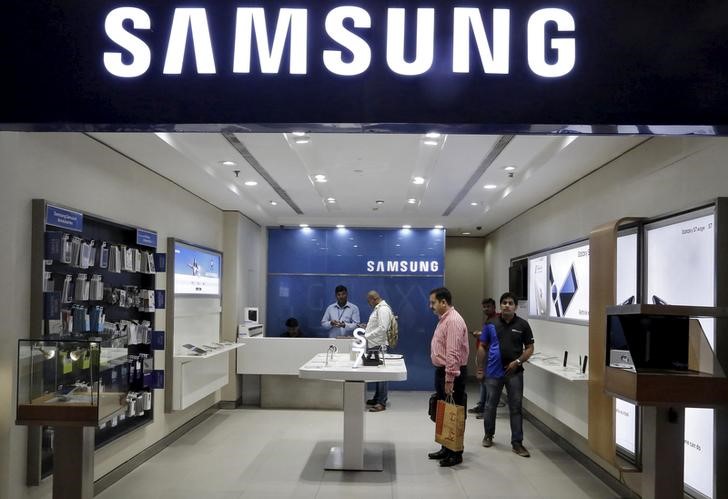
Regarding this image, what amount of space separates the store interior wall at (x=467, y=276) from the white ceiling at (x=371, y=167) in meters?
3.49

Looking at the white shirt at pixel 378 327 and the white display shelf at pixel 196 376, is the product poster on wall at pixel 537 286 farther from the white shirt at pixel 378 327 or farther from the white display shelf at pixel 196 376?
the white display shelf at pixel 196 376

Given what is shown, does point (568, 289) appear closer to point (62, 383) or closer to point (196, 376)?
point (196, 376)

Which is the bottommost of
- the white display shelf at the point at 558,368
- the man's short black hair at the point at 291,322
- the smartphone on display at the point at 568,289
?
the white display shelf at the point at 558,368

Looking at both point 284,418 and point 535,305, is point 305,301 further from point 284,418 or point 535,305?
point 535,305

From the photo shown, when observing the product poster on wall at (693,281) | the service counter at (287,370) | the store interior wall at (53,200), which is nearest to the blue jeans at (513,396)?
the product poster on wall at (693,281)

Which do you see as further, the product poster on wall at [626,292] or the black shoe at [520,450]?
the black shoe at [520,450]

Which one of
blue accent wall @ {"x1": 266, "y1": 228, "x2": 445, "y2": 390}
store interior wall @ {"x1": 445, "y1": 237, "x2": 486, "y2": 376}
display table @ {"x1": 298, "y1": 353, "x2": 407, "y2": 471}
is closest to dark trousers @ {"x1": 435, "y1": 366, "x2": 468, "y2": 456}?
display table @ {"x1": 298, "y1": 353, "x2": 407, "y2": 471}

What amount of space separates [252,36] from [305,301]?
910cm

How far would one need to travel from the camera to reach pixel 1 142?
381cm

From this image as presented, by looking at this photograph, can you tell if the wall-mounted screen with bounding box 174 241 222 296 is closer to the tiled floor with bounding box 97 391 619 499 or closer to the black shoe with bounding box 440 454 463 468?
the tiled floor with bounding box 97 391 619 499

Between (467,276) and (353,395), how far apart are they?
25.0ft

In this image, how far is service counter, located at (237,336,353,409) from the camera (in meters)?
9.12

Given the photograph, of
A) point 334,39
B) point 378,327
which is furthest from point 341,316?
point 334,39

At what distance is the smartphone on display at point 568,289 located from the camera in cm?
667
